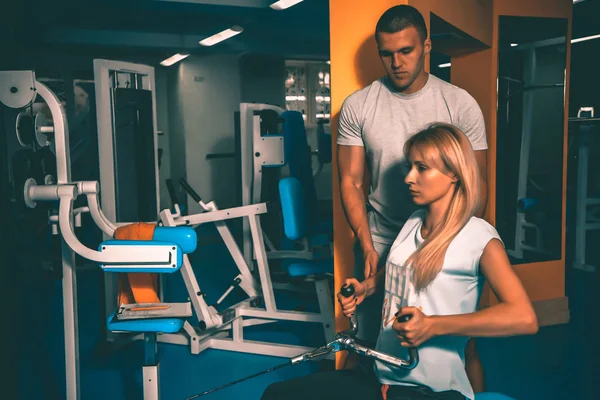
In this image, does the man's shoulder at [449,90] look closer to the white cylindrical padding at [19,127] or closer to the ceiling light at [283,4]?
the white cylindrical padding at [19,127]

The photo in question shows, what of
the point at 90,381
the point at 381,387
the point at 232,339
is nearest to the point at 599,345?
the point at 232,339

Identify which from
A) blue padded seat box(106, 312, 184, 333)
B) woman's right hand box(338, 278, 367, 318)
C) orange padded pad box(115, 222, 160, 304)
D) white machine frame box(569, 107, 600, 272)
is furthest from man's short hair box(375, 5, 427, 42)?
white machine frame box(569, 107, 600, 272)

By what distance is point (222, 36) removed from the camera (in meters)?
7.29

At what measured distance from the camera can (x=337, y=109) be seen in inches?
87.4

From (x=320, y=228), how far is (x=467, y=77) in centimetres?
135

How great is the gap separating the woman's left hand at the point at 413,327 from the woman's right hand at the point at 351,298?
0.25m

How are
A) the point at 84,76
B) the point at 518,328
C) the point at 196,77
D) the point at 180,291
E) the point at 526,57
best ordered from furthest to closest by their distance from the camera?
the point at 196,77
the point at 84,76
the point at 180,291
the point at 526,57
the point at 518,328

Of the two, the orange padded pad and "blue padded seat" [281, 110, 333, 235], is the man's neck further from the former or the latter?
"blue padded seat" [281, 110, 333, 235]

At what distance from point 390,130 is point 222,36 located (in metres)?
5.94

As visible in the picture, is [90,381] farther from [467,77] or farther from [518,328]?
[467,77]

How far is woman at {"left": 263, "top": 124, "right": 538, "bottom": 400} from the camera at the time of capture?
3.91 feet

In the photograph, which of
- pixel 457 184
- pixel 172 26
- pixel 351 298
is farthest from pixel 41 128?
pixel 172 26

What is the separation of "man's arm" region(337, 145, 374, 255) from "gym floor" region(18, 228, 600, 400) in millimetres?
1237

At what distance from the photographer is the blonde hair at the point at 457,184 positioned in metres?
1.24
